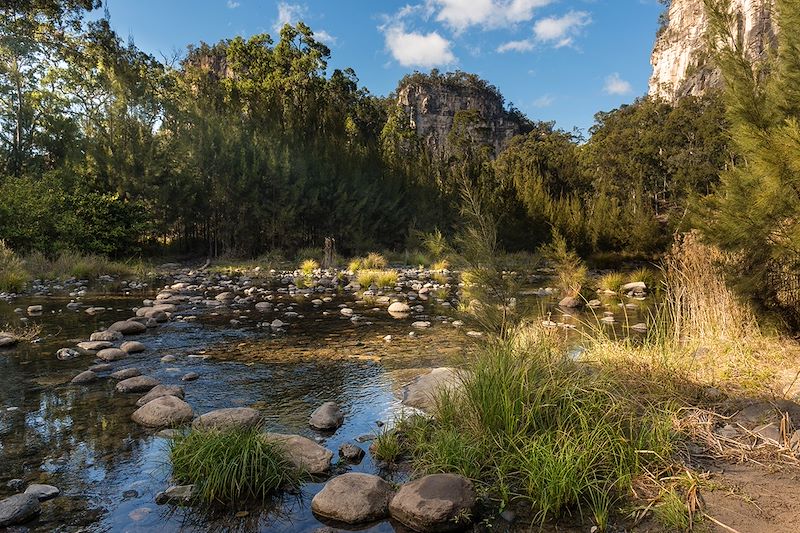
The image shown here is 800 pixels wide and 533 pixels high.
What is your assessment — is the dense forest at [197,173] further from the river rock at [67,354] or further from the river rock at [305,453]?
the river rock at [305,453]

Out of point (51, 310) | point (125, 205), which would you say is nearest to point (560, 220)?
point (125, 205)

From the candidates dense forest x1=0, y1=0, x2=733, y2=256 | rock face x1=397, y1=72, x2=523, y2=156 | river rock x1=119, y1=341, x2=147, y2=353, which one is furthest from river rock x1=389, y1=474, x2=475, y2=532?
rock face x1=397, y1=72, x2=523, y2=156

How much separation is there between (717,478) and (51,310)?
40.9 ft

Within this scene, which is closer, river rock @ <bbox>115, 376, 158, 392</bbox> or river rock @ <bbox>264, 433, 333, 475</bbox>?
river rock @ <bbox>264, 433, 333, 475</bbox>

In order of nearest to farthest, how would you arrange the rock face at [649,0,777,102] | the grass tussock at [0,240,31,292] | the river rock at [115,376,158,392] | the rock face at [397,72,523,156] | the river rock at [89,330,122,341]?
1. the river rock at [115,376,158,392]
2. the river rock at [89,330,122,341]
3. the grass tussock at [0,240,31,292]
4. the rock face at [649,0,777,102]
5. the rock face at [397,72,523,156]

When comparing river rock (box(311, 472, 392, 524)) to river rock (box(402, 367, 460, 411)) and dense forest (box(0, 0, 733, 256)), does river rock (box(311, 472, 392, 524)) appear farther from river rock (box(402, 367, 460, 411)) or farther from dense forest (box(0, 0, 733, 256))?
dense forest (box(0, 0, 733, 256))

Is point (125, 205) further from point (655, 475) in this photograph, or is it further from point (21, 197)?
point (655, 475)

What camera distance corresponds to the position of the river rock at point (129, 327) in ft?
29.6

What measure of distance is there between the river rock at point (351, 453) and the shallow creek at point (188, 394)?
76 mm

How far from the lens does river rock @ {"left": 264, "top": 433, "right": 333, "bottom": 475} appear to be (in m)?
3.92

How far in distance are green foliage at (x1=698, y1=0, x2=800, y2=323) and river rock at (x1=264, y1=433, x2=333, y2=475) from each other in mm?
4681

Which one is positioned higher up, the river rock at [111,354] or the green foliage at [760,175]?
the green foliage at [760,175]

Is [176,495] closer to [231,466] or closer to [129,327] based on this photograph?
[231,466]

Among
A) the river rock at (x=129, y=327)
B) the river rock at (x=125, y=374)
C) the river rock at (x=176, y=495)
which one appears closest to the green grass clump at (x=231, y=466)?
the river rock at (x=176, y=495)
